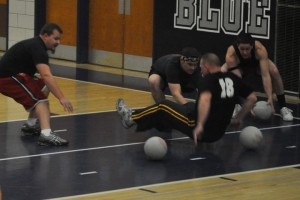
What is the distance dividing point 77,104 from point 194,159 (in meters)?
4.11

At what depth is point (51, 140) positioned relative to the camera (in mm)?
11883

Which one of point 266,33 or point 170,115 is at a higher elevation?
point 266,33

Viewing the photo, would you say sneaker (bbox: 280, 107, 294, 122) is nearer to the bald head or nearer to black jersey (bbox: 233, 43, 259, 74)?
black jersey (bbox: 233, 43, 259, 74)

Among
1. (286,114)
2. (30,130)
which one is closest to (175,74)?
(30,130)

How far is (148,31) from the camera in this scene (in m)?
18.4

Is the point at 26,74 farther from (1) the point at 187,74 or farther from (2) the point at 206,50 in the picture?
(2) the point at 206,50

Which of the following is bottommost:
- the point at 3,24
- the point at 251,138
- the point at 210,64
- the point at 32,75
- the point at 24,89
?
the point at 251,138

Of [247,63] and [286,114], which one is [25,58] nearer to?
[247,63]

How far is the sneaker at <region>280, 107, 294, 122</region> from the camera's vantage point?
13.9m

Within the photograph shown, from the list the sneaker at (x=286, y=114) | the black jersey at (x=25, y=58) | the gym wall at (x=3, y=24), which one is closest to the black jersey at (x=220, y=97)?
the black jersey at (x=25, y=58)

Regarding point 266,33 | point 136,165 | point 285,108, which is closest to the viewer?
point 136,165

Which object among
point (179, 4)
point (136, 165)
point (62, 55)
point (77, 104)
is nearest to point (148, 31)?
point (179, 4)

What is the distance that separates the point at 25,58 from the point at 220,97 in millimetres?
2652

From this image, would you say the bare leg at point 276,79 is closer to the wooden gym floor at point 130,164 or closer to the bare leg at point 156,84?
the wooden gym floor at point 130,164
